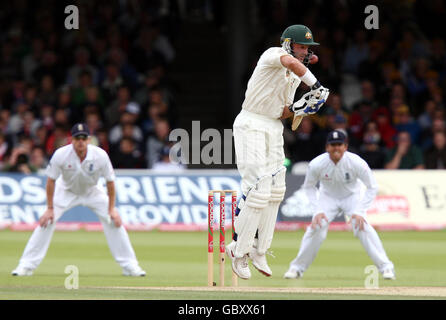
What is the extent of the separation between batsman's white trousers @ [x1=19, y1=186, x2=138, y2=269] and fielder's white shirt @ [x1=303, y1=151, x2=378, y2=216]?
2.23 metres

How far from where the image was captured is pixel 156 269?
1286cm

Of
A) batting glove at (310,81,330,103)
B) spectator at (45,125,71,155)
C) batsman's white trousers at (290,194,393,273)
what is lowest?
batsman's white trousers at (290,194,393,273)

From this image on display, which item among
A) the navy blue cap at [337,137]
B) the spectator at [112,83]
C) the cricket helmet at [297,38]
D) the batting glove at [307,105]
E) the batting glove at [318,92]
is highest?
the cricket helmet at [297,38]

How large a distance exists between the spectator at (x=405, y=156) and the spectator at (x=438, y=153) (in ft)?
0.57

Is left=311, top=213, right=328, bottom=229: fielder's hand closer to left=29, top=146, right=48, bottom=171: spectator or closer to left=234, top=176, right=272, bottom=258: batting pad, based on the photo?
left=234, top=176, right=272, bottom=258: batting pad

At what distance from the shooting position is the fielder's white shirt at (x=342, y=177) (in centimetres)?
1195

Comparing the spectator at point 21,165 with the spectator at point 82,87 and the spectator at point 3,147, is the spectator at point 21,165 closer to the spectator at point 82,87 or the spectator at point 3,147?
the spectator at point 3,147

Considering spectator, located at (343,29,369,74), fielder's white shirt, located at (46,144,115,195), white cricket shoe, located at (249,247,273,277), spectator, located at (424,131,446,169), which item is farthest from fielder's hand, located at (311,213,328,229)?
spectator, located at (343,29,369,74)

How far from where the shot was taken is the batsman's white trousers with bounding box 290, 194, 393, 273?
11781 mm

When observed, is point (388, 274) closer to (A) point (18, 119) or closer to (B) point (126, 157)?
(B) point (126, 157)

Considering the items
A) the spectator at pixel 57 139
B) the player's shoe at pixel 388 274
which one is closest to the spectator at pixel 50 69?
the spectator at pixel 57 139

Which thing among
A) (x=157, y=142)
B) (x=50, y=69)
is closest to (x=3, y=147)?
(x=50, y=69)
